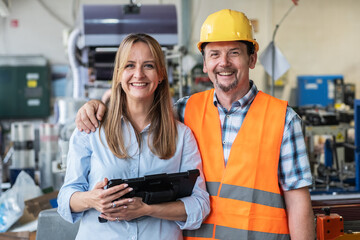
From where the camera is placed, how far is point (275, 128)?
61.9 inches

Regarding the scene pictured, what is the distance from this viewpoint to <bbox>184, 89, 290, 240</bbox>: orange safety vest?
1540 mm

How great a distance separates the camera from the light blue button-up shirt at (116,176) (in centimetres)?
145

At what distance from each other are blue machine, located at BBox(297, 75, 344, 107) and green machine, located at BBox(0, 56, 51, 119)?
4877 millimetres

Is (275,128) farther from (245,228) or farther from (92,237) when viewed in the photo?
(92,237)

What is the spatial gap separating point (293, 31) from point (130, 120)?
701 cm

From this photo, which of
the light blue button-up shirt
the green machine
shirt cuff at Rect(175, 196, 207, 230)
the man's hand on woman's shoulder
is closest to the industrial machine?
the man's hand on woman's shoulder

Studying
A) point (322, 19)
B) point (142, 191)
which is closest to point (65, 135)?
point (142, 191)

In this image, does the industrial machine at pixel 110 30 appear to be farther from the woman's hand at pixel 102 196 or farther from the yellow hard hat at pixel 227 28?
the woman's hand at pixel 102 196

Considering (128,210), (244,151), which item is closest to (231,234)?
(244,151)

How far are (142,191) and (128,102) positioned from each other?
0.42 metres

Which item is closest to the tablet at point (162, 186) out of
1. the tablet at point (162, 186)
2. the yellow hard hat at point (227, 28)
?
the tablet at point (162, 186)

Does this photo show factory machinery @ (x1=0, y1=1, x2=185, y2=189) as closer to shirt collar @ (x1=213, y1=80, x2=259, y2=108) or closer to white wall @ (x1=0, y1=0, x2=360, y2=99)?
shirt collar @ (x1=213, y1=80, x2=259, y2=108)

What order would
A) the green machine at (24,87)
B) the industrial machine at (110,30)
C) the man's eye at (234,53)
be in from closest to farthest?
the man's eye at (234,53) < the industrial machine at (110,30) < the green machine at (24,87)

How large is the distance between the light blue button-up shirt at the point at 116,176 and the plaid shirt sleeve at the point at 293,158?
0.33 m
